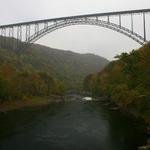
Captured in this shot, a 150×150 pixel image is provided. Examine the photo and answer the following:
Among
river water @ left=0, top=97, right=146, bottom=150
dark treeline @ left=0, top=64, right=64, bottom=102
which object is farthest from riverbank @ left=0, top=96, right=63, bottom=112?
river water @ left=0, top=97, right=146, bottom=150

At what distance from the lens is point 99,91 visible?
8669cm

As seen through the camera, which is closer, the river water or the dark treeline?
the river water

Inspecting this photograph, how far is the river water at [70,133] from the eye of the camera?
27.0m

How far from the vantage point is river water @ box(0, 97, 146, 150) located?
2703cm

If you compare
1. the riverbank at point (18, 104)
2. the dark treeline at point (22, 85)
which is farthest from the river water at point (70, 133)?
the dark treeline at point (22, 85)

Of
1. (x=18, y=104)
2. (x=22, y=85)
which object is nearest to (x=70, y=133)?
(x=18, y=104)

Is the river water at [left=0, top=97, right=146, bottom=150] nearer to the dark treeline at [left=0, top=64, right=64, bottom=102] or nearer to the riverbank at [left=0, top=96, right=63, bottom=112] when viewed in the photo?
the riverbank at [left=0, top=96, right=63, bottom=112]

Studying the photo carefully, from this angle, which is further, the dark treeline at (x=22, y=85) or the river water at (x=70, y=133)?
the dark treeline at (x=22, y=85)

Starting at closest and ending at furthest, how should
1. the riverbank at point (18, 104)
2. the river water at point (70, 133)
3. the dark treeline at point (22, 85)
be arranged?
the river water at point (70, 133)
the riverbank at point (18, 104)
the dark treeline at point (22, 85)

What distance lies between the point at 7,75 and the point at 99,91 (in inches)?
1366

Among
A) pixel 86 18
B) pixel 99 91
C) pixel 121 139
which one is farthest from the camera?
pixel 99 91

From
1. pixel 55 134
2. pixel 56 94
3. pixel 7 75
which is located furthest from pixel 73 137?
pixel 56 94

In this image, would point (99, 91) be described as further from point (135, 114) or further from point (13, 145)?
point (13, 145)

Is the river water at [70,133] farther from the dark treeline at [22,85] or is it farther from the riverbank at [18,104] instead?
the dark treeline at [22,85]
